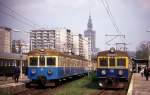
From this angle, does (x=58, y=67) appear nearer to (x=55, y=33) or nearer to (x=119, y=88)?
(x=119, y=88)

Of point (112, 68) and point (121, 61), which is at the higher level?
point (121, 61)

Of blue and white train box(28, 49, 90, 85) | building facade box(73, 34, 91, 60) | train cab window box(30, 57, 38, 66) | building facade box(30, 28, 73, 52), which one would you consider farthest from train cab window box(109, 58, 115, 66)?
building facade box(73, 34, 91, 60)

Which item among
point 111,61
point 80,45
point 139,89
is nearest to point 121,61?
point 111,61

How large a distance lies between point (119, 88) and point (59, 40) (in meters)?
92.6

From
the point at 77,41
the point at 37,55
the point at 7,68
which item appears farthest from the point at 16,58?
the point at 77,41

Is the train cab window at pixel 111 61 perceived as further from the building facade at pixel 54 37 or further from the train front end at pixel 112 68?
the building facade at pixel 54 37

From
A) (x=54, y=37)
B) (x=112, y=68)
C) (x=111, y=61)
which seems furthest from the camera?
(x=54, y=37)

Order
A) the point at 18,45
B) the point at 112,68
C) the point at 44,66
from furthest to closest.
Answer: the point at 18,45 → the point at 44,66 → the point at 112,68

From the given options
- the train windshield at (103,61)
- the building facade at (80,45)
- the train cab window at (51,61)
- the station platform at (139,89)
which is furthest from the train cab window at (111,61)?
the building facade at (80,45)

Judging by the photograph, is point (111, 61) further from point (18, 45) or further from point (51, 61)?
point (18, 45)

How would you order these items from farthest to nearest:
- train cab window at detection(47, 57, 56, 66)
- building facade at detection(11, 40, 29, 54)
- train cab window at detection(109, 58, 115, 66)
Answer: building facade at detection(11, 40, 29, 54)
train cab window at detection(47, 57, 56, 66)
train cab window at detection(109, 58, 115, 66)

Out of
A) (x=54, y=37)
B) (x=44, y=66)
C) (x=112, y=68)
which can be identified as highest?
(x=54, y=37)

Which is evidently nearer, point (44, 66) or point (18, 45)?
point (44, 66)

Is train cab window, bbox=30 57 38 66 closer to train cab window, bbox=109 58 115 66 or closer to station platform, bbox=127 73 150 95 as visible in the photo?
train cab window, bbox=109 58 115 66
